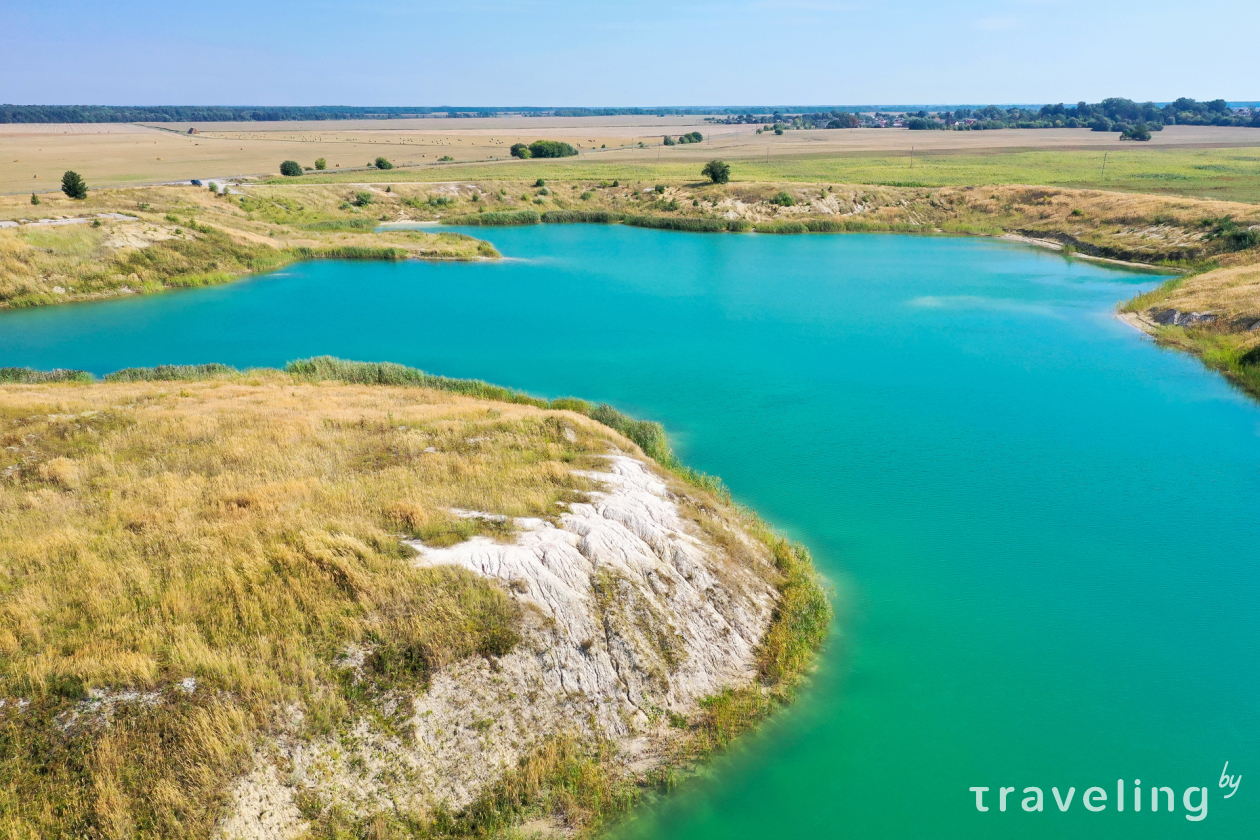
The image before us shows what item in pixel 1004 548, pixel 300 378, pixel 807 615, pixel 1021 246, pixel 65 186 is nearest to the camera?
pixel 807 615

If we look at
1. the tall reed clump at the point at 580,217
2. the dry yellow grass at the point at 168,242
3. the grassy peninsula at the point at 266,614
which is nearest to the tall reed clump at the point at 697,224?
the tall reed clump at the point at 580,217

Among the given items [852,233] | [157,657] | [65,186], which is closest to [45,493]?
[157,657]

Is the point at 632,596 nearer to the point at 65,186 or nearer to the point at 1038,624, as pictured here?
the point at 1038,624

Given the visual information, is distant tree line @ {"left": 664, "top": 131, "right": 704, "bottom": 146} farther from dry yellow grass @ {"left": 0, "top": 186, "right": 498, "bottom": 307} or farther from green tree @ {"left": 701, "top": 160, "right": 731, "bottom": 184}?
dry yellow grass @ {"left": 0, "top": 186, "right": 498, "bottom": 307}

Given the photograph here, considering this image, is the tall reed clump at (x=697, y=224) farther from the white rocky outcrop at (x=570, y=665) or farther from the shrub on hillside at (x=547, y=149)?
the shrub on hillside at (x=547, y=149)

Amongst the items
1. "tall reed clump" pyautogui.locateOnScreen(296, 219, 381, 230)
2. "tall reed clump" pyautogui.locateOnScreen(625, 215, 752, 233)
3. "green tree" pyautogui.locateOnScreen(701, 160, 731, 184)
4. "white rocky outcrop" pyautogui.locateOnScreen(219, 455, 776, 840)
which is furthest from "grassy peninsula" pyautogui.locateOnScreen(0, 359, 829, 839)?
"green tree" pyautogui.locateOnScreen(701, 160, 731, 184)
